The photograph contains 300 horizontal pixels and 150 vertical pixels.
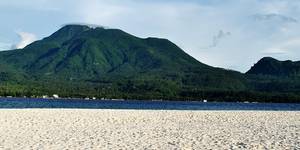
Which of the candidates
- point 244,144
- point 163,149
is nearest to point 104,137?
point 163,149

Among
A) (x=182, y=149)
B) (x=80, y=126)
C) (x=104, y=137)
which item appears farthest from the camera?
(x=80, y=126)

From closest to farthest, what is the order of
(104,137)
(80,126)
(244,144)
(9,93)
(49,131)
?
(244,144), (104,137), (49,131), (80,126), (9,93)

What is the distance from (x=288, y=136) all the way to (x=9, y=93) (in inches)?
6918

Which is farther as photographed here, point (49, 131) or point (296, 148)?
point (49, 131)

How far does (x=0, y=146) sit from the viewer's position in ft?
69.4

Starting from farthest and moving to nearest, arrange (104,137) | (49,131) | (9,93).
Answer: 1. (9,93)
2. (49,131)
3. (104,137)

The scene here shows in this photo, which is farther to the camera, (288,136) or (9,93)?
(9,93)

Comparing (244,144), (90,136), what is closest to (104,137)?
(90,136)

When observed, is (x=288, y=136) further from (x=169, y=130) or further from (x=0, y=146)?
(x=0, y=146)

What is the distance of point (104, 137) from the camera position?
25.3 meters

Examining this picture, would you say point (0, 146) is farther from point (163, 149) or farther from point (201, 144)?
A: point (201, 144)


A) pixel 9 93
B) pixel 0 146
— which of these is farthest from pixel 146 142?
pixel 9 93

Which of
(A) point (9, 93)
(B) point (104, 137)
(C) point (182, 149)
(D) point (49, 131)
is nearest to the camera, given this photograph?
(C) point (182, 149)

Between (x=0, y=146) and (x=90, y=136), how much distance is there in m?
5.73
